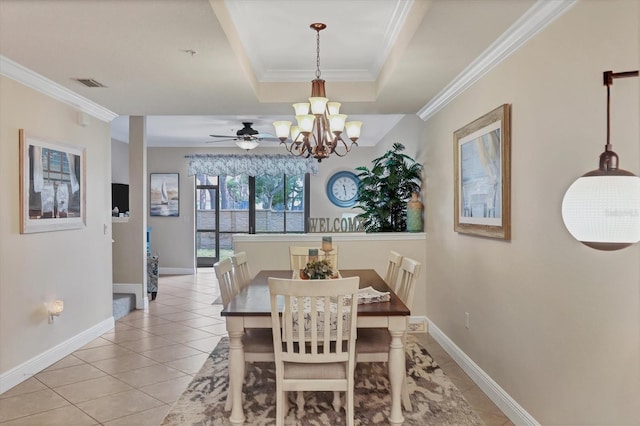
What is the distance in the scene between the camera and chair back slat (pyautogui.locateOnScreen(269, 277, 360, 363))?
233cm

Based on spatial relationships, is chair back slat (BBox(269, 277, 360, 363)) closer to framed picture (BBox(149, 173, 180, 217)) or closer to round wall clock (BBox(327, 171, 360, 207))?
round wall clock (BBox(327, 171, 360, 207))

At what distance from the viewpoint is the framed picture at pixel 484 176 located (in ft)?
9.29

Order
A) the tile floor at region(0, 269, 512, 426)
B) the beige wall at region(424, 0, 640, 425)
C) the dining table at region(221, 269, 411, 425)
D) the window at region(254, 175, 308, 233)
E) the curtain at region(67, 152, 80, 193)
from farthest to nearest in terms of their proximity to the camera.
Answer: the window at region(254, 175, 308, 233)
the curtain at region(67, 152, 80, 193)
the tile floor at region(0, 269, 512, 426)
the dining table at region(221, 269, 411, 425)
the beige wall at region(424, 0, 640, 425)

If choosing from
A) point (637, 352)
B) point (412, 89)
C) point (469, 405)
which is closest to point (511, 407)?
point (469, 405)

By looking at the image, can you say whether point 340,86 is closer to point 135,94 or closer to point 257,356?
point 135,94

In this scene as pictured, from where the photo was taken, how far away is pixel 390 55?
3.49 m

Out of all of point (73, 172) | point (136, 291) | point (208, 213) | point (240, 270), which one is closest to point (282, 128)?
point (240, 270)

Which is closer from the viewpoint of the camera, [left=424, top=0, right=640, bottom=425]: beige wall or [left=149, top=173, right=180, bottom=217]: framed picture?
[left=424, top=0, right=640, bottom=425]: beige wall

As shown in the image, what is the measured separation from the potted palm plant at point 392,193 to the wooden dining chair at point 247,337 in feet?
7.81

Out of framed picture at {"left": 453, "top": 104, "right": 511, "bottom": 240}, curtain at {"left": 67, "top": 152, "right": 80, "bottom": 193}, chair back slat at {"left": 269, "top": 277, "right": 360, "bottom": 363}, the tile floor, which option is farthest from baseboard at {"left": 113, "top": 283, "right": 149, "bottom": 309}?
framed picture at {"left": 453, "top": 104, "right": 511, "bottom": 240}

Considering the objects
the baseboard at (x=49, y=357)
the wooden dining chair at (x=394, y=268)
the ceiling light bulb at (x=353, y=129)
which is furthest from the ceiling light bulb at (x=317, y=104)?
the baseboard at (x=49, y=357)

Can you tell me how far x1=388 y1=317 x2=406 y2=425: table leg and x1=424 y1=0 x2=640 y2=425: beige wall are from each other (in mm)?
722

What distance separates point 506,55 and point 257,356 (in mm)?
2406

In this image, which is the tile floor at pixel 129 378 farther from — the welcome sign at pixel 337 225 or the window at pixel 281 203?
the window at pixel 281 203
